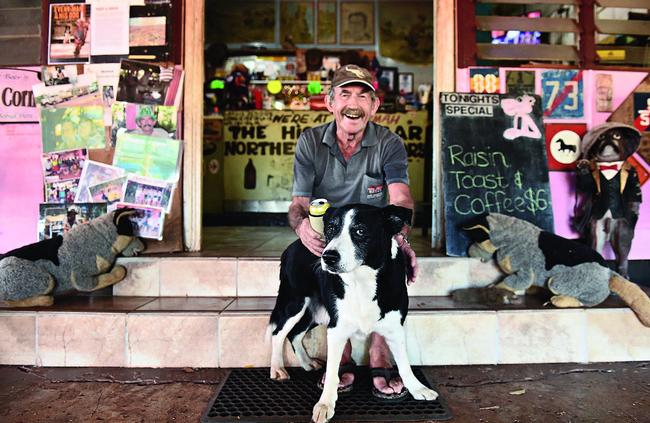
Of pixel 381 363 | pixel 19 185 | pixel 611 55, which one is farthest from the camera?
pixel 611 55

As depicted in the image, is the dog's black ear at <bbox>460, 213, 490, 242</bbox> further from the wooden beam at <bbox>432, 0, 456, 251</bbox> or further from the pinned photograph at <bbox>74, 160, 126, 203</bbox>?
the pinned photograph at <bbox>74, 160, 126, 203</bbox>

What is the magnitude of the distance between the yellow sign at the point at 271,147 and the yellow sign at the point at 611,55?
260 cm

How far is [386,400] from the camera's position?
1979mm

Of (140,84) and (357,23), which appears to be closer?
(140,84)

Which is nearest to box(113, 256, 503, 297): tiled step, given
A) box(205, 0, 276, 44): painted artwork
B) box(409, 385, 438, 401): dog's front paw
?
box(409, 385, 438, 401): dog's front paw

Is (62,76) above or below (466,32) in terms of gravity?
below

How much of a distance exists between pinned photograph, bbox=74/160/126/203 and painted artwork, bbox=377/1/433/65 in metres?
5.31

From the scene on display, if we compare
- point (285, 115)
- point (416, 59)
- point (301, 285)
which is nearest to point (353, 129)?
point (301, 285)

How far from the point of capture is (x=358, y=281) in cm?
180

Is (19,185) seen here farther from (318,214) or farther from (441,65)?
(441,65)

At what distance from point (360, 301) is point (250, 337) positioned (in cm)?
86

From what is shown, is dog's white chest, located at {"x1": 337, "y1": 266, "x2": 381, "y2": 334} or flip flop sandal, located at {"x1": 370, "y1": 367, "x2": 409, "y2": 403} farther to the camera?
flip flop sandal, located at {"x1": 370, "y1": 367, "x2": 409, "y2": 403}

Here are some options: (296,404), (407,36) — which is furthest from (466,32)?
(407,36)

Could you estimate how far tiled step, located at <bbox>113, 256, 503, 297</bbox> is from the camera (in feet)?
9.50
